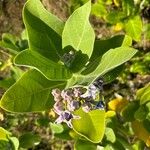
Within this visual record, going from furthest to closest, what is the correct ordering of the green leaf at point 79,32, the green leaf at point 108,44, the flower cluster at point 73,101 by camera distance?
the green leaf at point 108,44 → the green leaf at point 79,32 → the flower cluster at point 73,101

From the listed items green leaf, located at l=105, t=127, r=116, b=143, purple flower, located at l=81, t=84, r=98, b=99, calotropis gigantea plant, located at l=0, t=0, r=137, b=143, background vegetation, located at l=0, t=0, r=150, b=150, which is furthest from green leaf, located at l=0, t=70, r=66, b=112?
green leaf, located at l=105, t=127, r=116, b=143

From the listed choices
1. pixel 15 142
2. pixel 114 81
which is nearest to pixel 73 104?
pixel 15 142

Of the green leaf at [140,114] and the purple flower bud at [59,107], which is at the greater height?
the purple flower bud at [59,107]

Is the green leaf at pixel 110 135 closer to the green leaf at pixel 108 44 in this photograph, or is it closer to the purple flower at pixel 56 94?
the green leaf at pixel 108 44

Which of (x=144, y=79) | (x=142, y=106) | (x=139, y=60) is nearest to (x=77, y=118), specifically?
(x=142, y=106)

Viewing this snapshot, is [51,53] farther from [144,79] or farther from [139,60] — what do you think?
[144,79]

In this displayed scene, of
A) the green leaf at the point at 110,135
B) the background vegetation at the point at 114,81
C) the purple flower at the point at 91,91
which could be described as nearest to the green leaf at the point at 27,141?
the background vegetation at the point at 114,81

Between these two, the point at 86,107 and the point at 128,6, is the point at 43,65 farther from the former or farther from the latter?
the point at 128,6
